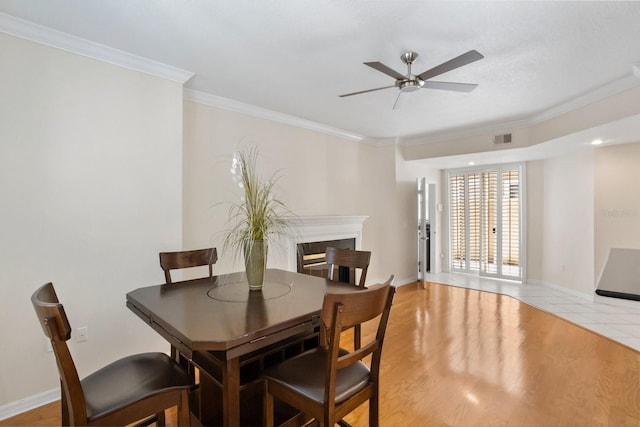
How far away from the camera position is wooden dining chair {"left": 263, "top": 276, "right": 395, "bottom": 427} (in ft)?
3.99

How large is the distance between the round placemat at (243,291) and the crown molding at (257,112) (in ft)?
6.81

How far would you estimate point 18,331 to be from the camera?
2.03m

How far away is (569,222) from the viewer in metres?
4.88

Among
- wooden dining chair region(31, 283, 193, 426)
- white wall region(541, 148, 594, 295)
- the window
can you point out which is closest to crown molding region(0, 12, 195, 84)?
wooden dining chair region(31, 283, 193, 426)

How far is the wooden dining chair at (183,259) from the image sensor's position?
7.13ft

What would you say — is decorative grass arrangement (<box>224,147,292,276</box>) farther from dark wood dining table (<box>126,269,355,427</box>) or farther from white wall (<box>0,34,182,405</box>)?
white wall (<box>0,34,182,405</box>)

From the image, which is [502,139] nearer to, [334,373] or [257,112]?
[257,112]

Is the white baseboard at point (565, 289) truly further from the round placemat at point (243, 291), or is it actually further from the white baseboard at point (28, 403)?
the white baseboard at point (28, 403)

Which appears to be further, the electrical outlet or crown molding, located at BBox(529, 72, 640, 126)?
crown molding, located at BBox(529, 72, 640, 126)

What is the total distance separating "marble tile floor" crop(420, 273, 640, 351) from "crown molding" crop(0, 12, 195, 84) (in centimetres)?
493

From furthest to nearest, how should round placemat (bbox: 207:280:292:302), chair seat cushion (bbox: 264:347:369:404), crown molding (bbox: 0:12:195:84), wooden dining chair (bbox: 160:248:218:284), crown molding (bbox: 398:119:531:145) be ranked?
crown molding (bbox: 398:119:531:145) → wooden dining chair (bbox: 160:248:218:284) → crown molding (bbox: 0:12:195:84) → round placemat (bbox: 207:280:292:302) → chair seat cushion (bbox: 264:347:369:404)

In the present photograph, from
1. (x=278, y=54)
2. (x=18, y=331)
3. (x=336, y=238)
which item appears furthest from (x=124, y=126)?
(x=336, y=238)

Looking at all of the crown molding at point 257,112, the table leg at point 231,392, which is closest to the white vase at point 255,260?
the table leg at point 231,392

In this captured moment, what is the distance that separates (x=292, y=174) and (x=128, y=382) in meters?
3.01
